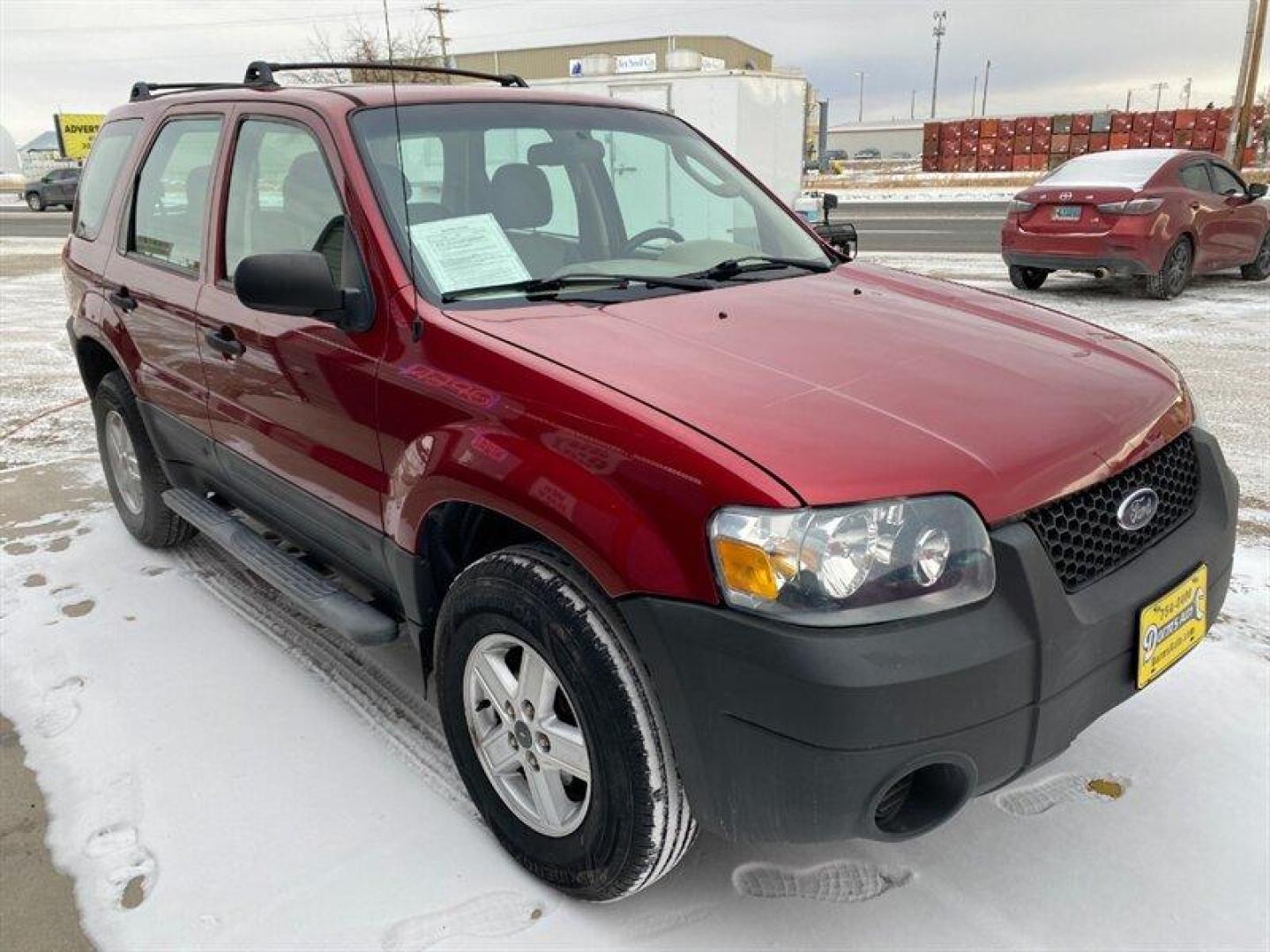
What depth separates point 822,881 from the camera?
7.75ft

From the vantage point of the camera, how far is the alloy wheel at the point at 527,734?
7.03 ft

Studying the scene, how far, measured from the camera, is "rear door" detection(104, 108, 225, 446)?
3.45m

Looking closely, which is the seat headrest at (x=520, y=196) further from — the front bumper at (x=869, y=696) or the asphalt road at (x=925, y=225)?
the asphalt road at (x=925, y=225)

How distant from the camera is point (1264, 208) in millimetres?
11180

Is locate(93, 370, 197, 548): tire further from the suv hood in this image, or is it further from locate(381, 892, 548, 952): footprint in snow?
locate(381, 892, 548, 952): footprint in snow

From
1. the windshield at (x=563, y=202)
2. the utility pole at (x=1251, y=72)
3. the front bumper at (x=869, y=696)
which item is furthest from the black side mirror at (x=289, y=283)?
the utility pole at (x=1251, y=72)

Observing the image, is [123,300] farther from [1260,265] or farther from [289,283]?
[1260,265]

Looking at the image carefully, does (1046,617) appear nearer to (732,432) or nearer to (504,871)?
(732,432)

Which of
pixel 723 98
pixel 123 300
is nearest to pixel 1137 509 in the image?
pixel 123 300

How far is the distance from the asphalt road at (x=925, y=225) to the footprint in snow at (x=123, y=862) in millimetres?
13534

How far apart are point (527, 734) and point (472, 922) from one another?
435 millimetres

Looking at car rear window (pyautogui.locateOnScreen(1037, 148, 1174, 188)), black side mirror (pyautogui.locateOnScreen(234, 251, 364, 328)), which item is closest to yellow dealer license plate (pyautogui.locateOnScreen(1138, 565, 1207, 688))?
black side mirror (pyautogui.locateOnScreen(234, 251, 364, 328))

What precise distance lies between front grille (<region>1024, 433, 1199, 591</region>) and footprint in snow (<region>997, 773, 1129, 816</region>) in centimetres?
79

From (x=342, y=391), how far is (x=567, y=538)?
3.25 feet
